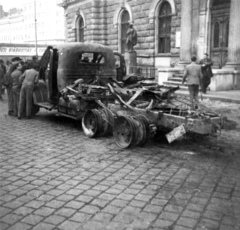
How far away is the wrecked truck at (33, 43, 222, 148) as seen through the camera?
627 centimetres

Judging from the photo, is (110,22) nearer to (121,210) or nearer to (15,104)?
(15,104)

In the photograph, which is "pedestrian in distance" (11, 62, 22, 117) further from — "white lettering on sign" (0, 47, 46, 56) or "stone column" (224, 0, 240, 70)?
"white lettering on sign" (0, 47, 46, 56)

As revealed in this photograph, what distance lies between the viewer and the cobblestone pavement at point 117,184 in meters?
3.60

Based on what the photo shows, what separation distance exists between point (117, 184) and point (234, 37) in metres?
12.2

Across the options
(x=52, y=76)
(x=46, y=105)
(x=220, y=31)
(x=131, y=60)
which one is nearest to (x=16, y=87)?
(x=46, y=105)

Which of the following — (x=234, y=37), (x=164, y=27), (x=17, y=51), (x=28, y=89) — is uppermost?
(x=164, y=27)

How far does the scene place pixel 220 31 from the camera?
1641 centimetres

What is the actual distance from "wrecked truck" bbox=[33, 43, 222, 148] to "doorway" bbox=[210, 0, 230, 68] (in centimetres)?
792

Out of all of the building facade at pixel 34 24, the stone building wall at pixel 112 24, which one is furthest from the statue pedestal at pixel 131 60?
the building facade at pixel 34 24

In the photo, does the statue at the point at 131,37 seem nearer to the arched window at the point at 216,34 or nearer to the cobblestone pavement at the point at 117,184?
the arched window at the point at 216,34

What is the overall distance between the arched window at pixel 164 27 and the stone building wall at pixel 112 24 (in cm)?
38

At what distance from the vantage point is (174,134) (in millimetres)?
5973

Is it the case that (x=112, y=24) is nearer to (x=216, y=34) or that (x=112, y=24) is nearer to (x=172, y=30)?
(x=172, y=30)

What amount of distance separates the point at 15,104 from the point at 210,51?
10734 mm
